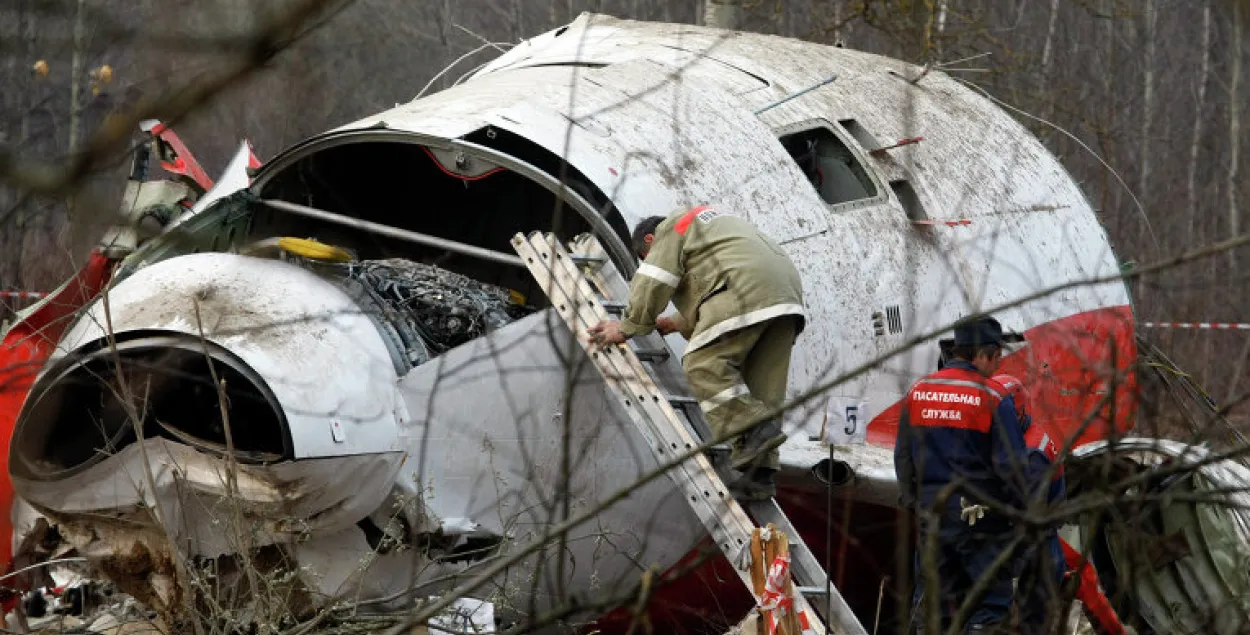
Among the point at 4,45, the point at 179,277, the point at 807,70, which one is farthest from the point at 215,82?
the point at 807,70

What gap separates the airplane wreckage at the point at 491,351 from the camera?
6.52 m

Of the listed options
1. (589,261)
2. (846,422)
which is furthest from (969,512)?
(589,261)

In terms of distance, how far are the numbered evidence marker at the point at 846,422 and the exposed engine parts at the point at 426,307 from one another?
1511 millimetres

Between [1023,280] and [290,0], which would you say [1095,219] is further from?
[290,0]

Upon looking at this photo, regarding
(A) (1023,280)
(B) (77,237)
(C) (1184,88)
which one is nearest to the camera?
(B) (77,237)

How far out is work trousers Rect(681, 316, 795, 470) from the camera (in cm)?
684

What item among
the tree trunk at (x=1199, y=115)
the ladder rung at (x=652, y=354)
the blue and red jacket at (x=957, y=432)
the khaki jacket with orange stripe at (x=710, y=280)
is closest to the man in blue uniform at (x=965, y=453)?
the blue and red jacket at (x=957, y=432)

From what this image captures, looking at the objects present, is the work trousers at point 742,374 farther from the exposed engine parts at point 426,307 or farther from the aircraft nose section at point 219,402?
the aircraft nose section at point 219,402

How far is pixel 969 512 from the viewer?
724 centimetres

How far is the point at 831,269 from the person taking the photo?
7746 millimetres

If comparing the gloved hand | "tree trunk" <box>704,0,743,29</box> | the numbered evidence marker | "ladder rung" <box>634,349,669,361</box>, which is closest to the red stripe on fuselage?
"ladder rung" <box>634,349,669,361</box>

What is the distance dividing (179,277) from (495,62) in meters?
3.20

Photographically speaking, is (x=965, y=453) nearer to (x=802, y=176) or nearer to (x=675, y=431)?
(x=675, y=431)

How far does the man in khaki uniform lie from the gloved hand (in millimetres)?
871
